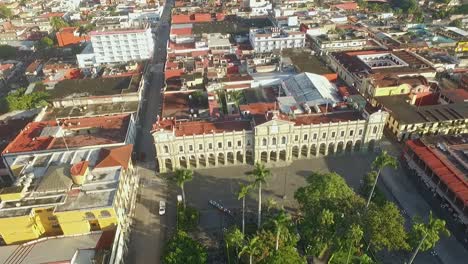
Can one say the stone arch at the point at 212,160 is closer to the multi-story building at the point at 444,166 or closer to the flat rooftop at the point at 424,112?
A: the multi-story building at the point at 444,166

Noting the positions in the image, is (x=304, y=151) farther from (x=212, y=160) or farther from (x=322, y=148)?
(x=212, y=160)

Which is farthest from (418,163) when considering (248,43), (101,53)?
(101,53)

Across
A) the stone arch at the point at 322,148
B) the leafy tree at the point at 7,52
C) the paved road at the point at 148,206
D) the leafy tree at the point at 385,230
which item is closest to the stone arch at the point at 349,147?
the stone arch at the point at 322,148

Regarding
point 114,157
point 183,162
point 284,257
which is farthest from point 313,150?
point 114,157

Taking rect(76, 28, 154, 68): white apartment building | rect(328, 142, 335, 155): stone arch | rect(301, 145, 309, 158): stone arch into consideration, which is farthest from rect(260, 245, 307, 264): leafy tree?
rect(76, 28, 154, 68): white apartment building

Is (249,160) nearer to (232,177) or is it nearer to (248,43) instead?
(232,177)

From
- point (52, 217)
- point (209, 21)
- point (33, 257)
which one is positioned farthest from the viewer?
point (209, 21)

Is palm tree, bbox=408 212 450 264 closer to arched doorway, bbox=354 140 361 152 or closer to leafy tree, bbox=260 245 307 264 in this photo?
leafy tree, bbox=260 245 307 264
